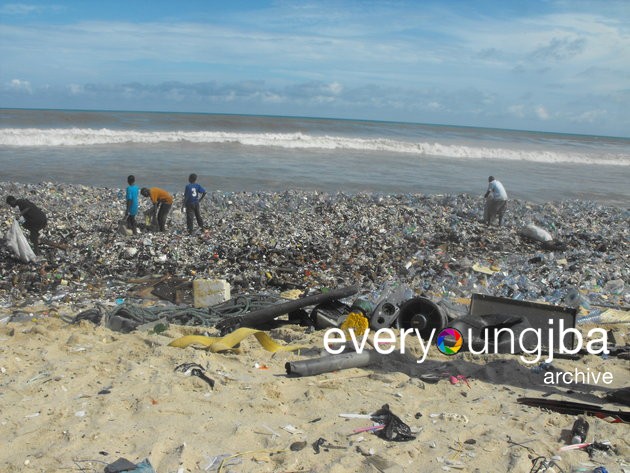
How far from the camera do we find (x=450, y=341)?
6000 mm

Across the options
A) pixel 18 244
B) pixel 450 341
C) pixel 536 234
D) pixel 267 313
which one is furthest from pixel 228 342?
pixel 536 234

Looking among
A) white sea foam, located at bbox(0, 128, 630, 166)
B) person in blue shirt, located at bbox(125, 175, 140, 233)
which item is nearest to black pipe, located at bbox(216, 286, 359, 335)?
person in blue shirt, located at bbox(125, 175, 140, 233)

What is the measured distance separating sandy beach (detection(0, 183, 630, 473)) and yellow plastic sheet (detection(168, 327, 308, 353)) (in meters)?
0.08

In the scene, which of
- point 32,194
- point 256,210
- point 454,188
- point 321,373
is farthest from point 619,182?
point 321,373

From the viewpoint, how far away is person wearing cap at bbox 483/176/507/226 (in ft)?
48.6

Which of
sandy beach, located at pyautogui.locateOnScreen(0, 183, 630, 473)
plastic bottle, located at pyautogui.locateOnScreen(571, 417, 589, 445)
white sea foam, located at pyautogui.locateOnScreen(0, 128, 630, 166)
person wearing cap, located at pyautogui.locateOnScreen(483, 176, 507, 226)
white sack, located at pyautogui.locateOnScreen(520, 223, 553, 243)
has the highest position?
white sea foam, located at pyautogui.locateOnScreen(0, 128, 630, 166)

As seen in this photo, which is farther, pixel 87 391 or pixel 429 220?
pixel 429 220

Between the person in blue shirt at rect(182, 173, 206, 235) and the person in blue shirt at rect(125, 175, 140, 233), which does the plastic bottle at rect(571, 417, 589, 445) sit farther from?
the person in blue shirt at rect(125, 175, 140, 233)

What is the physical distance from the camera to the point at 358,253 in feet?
37.4

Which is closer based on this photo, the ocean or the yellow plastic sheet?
the yellow plastic sheet

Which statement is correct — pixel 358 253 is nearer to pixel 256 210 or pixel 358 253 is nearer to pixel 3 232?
pixel 256 210

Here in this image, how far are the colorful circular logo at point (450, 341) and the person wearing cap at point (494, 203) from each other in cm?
945

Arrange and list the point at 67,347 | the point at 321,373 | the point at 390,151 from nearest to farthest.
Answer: the point at 321,373, the point at 67,347, the point at 390,151

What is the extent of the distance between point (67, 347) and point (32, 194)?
11748 mm
